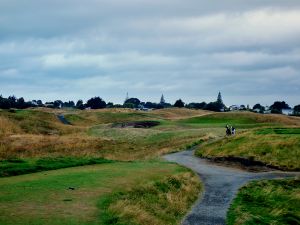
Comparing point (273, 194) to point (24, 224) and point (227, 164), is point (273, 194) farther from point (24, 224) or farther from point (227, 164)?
point (24, 224)

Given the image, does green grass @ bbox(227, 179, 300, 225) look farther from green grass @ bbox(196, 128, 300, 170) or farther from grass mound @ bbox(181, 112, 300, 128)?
grass mound @ bbox(181, 112, 300, 128)

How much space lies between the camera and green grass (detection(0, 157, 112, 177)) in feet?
104

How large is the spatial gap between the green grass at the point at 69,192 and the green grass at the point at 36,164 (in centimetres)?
164

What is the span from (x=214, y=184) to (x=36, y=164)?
13.5 m

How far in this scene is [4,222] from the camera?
1716 centimetres

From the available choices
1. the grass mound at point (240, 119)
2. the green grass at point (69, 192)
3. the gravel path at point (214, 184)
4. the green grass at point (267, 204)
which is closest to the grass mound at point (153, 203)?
the green grass at point (69, 192)

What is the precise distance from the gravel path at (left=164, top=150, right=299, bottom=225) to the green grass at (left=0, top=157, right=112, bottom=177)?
9.74 metres

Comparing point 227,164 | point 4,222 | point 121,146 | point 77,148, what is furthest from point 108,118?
point 4,222

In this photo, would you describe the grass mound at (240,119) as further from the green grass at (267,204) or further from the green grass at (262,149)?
the green grass at (267,204)

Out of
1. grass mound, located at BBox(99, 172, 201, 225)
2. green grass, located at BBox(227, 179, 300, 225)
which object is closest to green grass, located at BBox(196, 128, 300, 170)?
green grass, located at BBox(227, 179, 300, 225)

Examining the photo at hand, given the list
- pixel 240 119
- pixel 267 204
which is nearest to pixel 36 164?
pixel 267 204

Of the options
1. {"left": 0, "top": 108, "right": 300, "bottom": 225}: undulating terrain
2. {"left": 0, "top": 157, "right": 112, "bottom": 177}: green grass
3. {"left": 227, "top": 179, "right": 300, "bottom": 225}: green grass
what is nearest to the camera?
{"left": 0, "top": 108, "right": 300, "bottom": 225}: undulating terrain

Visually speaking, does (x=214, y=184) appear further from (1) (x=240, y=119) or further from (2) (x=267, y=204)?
(1) (x=240, y=119)

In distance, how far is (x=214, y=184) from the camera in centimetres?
3506
